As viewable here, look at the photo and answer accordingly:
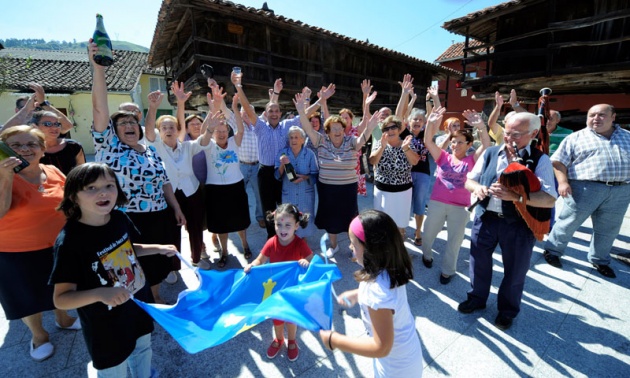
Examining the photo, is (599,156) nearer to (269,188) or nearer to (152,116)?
(269,188)

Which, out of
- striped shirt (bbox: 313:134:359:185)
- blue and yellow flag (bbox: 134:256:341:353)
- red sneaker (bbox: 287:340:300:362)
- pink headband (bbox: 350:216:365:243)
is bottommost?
red sneaker (bbox: 287:340:300:362)

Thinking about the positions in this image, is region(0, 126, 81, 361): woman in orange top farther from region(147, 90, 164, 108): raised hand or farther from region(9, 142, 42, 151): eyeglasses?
region(147, 90, 164, 108): raised hand

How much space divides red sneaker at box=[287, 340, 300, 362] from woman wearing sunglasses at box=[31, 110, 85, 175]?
280 cm

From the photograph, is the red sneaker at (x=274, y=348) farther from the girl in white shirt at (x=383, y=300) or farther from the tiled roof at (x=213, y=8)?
the tiled roof at (x=213, y=8)

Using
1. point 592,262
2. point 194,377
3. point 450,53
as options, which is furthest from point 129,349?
point 450,53

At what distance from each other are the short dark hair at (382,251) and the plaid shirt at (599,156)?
3.59m

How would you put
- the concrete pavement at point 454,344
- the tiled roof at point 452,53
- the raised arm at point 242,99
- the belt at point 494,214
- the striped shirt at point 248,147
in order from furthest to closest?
the tiled roof at point 452,53 < the striped shirt at point 248,147 < the raised arm at point 242,99 < the belt at point 494,214 < the concrete pavement at point 454,344

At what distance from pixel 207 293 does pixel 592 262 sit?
475 centimetres

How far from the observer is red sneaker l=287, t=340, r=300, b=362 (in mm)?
2355

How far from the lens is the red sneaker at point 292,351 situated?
2.36m

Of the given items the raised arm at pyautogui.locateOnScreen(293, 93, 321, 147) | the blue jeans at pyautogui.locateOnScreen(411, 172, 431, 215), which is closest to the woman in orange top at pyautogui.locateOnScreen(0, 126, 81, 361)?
the raised arm at pyautogui.locateOnScreen(293, 93, 321, 147)

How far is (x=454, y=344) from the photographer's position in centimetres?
255

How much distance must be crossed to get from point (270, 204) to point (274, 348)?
210cm

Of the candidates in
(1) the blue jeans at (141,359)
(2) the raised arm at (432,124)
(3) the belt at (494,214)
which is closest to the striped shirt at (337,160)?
(2) the raised arm at (432,124)
